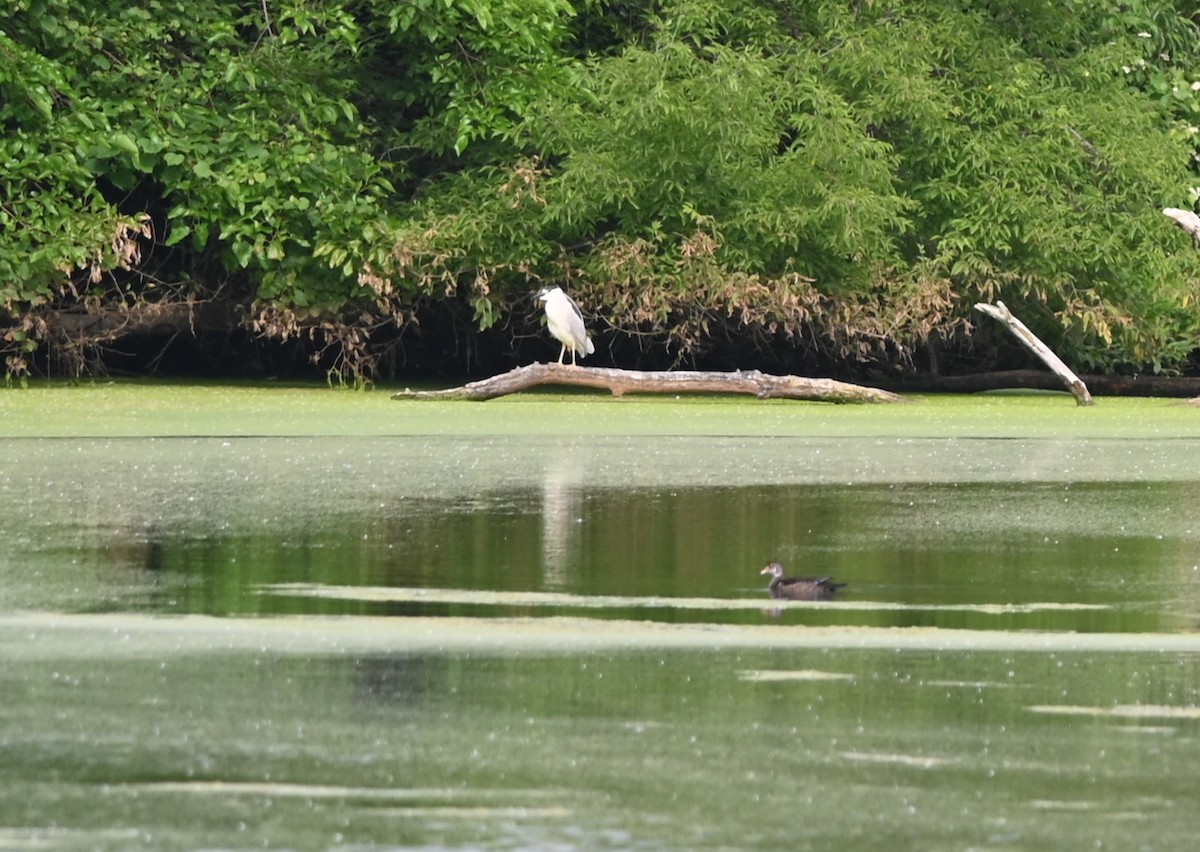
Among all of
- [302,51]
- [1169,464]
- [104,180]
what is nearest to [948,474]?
[1169,464]

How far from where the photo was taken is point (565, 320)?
803 inches

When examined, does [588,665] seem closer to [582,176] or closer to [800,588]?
[800,588]

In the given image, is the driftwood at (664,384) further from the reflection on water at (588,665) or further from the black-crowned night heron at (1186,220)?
the reflection on water at (588,665)

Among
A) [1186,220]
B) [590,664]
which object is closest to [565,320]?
[1186,220]

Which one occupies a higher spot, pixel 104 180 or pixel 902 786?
pixel 104 180

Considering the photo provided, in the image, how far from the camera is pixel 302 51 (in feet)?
72.5

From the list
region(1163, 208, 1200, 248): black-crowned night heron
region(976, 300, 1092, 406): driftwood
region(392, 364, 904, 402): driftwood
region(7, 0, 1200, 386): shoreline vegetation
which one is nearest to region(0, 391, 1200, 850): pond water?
region(392, 364, 904, 402): driftwood

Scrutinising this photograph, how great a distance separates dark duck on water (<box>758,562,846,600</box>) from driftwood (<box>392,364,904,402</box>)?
1129cm

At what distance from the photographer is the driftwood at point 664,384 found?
19.8 metres

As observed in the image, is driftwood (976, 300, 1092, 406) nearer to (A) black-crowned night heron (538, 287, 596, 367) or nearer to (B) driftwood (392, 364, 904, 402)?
(B) driftwood (392, 364, 904, 402)

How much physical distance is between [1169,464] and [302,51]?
34.6 feet

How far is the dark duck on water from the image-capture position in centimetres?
834

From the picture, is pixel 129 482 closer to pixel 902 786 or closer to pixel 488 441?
pixel 488 441

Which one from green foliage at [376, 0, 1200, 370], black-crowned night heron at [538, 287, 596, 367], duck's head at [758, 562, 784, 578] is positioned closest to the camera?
duck's head at [758, 562, 784, 578]
